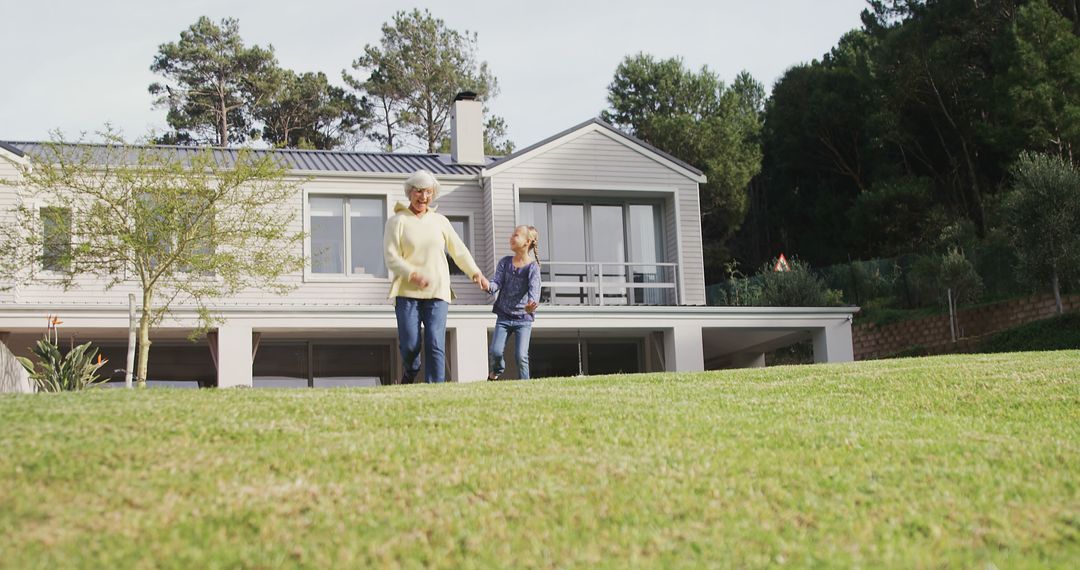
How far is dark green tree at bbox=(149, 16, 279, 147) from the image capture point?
4184 cm

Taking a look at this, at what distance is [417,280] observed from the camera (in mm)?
10336

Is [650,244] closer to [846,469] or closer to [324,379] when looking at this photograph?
[324,379]

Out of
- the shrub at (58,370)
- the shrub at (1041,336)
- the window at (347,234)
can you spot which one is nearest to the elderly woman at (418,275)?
the shrub at (58,370)

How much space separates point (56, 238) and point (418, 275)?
8815 mm

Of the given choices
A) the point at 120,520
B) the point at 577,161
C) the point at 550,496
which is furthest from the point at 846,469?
the point at 577,161

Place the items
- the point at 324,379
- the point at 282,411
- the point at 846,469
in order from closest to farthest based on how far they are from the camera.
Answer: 1. the point at 846,469
2. the point at 282,411
3. the point at 324,379

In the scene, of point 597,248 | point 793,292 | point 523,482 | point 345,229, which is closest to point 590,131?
point 597,248

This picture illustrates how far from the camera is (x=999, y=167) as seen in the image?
33.3 m

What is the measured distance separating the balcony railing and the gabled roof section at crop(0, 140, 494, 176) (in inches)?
108

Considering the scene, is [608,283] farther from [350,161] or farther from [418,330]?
[418,330]

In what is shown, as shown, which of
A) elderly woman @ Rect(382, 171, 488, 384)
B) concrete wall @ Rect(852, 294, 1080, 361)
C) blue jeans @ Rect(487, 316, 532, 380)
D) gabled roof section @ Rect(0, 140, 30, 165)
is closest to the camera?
elderly woman @ Rect(382, 171, 488, 384)

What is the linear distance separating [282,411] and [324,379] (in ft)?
40.4

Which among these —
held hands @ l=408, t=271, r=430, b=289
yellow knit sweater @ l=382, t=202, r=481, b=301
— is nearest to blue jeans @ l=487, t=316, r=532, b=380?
Result: yellow knit sweater @ l=382, t=202, r=481, b=301

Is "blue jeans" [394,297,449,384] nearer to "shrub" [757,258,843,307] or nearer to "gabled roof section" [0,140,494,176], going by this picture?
"gabled roof section" [0,140,494,176]
